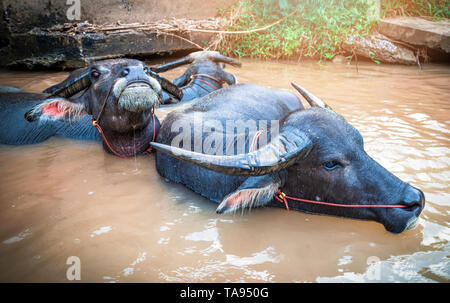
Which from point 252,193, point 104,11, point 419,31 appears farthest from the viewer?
point 419,31

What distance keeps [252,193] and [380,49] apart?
22.2 feet

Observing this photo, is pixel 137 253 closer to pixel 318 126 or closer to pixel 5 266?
pixel 5 266

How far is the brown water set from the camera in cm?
201

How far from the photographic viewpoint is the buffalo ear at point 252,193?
2176mm

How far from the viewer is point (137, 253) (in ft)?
7.11

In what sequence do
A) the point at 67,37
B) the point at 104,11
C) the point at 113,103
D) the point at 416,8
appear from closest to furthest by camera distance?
the point at 113,103
the point at 67,37
the point at 104,11
the point at 416,8

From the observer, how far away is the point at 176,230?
2400 millimetres

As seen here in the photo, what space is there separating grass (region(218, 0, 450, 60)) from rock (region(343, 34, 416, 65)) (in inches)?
7.0

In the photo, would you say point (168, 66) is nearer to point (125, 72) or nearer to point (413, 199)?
point (125, 72)

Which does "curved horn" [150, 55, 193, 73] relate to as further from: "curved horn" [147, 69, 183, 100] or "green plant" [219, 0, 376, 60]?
"green plant" [219, 0, 376, 60]

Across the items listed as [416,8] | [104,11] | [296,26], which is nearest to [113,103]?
[104,11]

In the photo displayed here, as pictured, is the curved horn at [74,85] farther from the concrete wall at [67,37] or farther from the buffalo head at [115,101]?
the concrete wall at [67,37]

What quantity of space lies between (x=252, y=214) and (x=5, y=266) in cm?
163
